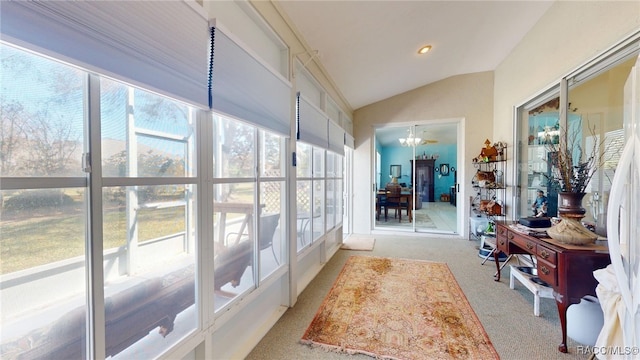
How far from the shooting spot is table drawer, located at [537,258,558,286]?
5.89ft

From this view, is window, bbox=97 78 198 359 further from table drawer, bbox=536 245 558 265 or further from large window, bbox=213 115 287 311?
table drawer, bbox=536 245 558 265

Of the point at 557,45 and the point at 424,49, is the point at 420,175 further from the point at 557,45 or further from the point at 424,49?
the point at 557,45

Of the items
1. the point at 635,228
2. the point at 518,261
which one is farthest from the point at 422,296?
the point at 518,261

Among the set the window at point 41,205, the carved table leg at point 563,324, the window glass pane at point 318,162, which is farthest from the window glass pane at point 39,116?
the carved table leg at point 563,324

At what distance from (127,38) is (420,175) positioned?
539 cm

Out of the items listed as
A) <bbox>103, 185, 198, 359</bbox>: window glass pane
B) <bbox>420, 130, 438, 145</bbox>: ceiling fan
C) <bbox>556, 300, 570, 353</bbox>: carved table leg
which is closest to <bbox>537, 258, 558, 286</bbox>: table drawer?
<bbox>556, 300, 570, 353</bbox>: carved table leg

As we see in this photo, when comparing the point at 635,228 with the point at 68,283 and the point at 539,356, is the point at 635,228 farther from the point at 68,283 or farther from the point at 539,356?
the point at 68,283

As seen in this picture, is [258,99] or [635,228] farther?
[258,99]

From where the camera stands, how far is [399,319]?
82.9 inches

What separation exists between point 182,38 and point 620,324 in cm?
269

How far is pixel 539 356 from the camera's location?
1.68 m

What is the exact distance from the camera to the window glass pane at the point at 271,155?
2020mm

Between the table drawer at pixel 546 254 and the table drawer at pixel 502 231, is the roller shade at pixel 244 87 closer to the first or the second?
the table drawer at pixel 546 254

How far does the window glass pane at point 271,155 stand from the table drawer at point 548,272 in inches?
89.5
